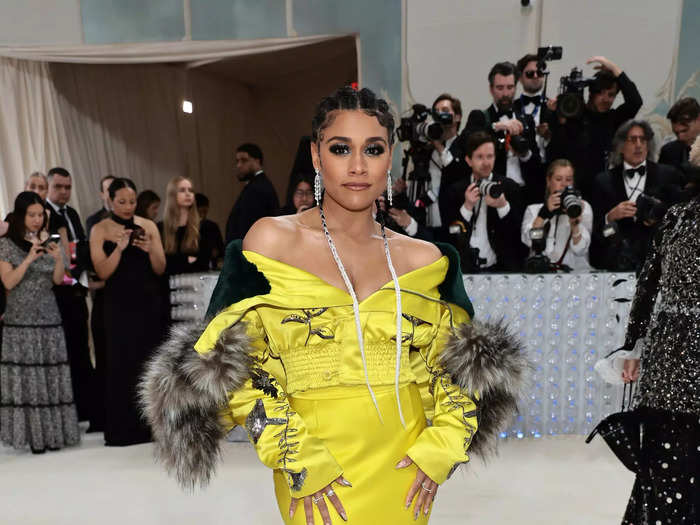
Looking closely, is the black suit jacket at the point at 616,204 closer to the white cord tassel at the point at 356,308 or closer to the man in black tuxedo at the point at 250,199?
the man in black tuxedo at the point at 250,199

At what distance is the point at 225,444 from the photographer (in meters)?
3.74

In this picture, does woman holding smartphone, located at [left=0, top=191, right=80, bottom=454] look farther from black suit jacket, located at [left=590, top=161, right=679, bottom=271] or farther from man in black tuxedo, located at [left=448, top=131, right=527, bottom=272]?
black suit jacket, located at [left=590, top=161, right=679, bottom=271]

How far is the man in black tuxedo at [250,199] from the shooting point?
3.88 metres

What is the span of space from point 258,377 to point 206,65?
7.91 m

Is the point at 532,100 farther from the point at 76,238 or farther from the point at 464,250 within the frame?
the point at 76,238

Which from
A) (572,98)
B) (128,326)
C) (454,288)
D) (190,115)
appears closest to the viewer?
(454,288)

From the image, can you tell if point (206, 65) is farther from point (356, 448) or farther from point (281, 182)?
point (356, 448)

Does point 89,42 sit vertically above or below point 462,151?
above

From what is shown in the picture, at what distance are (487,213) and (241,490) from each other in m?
2.22

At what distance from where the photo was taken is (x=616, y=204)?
12.5ft

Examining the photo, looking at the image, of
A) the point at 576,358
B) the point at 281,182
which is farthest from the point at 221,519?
the point at 281,182

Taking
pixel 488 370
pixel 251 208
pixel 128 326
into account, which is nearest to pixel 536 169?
pixel 251 208

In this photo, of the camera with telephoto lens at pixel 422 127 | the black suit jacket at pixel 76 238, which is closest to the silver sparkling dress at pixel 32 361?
the black suit jacket at pixel 76 238

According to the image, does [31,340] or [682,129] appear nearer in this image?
[31,340]
